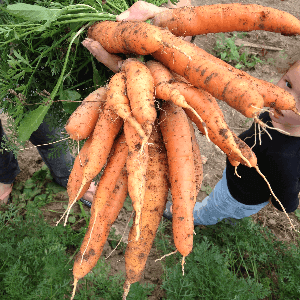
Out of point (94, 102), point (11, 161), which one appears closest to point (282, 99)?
point (94, 102)

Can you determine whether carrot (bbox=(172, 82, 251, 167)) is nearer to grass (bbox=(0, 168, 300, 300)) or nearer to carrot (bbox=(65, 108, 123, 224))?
carrot (bbox=(65, 108, 123, 224))

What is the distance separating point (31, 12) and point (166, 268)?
1.74 m

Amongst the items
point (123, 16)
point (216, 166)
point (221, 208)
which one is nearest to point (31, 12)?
point (123, 16)

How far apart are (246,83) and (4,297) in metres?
1.73

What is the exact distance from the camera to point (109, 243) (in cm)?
219

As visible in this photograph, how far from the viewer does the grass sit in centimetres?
148

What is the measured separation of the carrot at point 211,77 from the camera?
2.97 ft

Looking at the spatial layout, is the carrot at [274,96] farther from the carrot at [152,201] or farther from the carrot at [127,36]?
the carrot at [152,201]

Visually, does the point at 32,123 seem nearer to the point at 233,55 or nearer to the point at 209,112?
the point at 209,112

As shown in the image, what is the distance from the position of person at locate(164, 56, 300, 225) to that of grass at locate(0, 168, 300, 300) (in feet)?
1.12

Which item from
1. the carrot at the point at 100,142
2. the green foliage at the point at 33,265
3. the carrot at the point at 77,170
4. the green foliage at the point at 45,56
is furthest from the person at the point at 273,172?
the green foliage at the point at 33,265

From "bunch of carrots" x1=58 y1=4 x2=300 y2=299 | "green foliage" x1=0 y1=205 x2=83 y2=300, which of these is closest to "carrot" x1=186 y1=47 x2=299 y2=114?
"bunch of carrots" x1=58 y1=4 x2=300 y2=299

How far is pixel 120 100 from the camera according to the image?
99 centimetres

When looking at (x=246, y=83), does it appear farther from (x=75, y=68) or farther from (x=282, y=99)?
(x=75, y=68)
